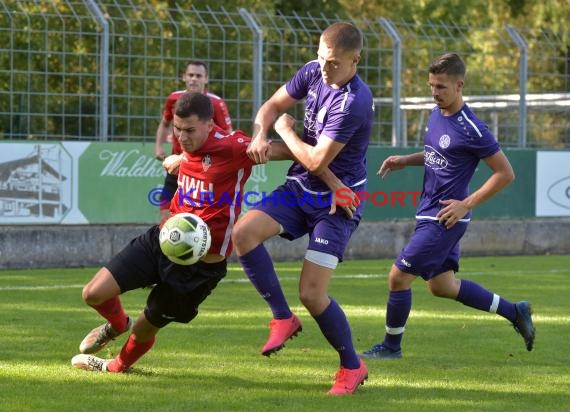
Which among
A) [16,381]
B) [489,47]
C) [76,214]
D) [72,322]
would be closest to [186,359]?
[16,381]

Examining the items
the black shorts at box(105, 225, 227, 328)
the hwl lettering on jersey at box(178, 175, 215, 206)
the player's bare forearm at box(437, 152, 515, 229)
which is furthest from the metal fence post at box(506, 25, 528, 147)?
the black shorts at box(105, 225, 227, 328)

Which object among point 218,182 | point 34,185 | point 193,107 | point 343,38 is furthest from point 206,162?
point 34,185

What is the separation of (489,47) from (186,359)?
11255mm

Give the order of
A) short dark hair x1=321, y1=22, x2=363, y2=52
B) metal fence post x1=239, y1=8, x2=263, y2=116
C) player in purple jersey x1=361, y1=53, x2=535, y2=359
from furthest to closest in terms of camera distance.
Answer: metal fence post x1=239, y1=8, x2=263, y2=116, player in purple jersey x1=361, y1=53, x2=535, y2=359, short dark hair x1=321, y1=22, x2=363, y2=52

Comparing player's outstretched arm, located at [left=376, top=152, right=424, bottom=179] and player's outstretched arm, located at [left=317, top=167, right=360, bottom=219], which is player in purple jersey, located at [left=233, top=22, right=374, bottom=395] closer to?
player's outstretched arm, located at [left=317, top=167, right=360, bottom=219]

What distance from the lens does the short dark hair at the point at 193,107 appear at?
6969mm

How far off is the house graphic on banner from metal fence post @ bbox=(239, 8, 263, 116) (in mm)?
2648

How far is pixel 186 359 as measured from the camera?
7.92m

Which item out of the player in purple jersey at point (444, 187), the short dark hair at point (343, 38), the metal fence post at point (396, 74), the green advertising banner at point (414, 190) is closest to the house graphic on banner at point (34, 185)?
the green advertising banner at point (414, 190)

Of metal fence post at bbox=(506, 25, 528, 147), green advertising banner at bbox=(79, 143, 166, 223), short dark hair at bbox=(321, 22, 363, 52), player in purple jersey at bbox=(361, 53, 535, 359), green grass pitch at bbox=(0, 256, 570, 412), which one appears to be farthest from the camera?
metal fence post at bbox=(506, 25, 528, 147)

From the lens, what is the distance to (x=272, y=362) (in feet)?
26.0

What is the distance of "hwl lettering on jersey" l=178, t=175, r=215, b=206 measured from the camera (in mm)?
7125

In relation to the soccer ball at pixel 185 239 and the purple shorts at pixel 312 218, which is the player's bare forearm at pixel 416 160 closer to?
the purple shorts at pixel 312 218

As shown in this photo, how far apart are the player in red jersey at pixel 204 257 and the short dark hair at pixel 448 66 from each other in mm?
1460
